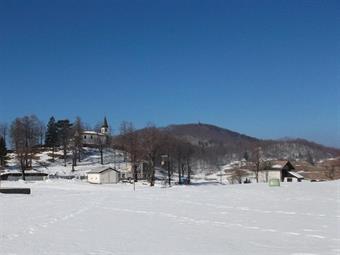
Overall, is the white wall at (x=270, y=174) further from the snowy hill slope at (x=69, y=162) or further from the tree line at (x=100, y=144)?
the snowy hill slope at (x=69, y=162)

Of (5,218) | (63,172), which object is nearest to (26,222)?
(5,218)

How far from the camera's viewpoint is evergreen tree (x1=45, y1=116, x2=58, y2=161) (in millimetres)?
141550

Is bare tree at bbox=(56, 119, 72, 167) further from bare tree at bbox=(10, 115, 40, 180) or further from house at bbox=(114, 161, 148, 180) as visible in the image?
house at bbox=(114, 161, 148, 180)

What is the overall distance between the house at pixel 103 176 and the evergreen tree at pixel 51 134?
46.2 meters

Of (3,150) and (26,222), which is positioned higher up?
(3,150)

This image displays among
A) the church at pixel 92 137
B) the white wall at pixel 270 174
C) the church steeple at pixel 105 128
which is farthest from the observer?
the church steeple at pixel 105 128

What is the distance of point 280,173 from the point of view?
374 ft

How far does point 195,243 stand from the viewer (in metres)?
14.4

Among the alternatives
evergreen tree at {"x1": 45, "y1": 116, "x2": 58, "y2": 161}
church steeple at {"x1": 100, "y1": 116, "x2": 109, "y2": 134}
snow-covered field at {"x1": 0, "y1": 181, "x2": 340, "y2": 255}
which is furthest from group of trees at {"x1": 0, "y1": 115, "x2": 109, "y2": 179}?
snow-covered field at {"x1": 0, "y1": 181, "x2": 340, "y2": 255}

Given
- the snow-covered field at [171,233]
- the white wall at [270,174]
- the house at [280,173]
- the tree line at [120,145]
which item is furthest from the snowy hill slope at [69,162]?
the snow-covered field at [171,233]

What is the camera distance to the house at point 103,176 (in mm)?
96438

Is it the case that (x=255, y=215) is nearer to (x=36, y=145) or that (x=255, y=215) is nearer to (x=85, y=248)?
(x=85, y=248)

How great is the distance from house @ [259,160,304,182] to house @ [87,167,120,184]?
34.3 m

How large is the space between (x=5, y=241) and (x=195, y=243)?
5.43m
